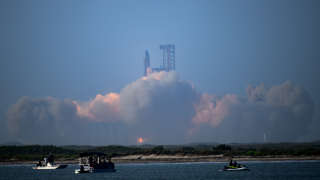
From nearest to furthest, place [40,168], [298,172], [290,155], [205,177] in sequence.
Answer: [205,177]
[298,172]
[40,168]
[290,155]

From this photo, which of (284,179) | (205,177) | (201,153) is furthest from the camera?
(201,153)

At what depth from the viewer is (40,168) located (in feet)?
520

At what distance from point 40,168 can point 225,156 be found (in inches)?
2613

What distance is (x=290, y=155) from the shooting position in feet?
610

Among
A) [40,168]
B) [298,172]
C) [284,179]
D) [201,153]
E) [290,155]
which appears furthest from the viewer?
[201,153]

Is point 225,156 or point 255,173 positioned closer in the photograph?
point 255,173

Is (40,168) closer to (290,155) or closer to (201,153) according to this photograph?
(201,153)

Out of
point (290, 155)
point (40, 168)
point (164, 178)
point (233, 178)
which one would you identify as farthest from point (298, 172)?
point (40, 168)

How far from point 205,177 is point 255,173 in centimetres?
1400

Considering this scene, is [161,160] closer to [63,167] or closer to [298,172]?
[63,167]

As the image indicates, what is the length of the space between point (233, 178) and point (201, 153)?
283ft

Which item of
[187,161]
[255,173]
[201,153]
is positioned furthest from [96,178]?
[201,153]

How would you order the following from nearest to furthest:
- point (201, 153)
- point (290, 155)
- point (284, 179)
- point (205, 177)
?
point (284, 179) → point (205, 177) → point (290, 155) → point (201, 153)

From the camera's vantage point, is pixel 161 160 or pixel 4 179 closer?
pixel 4 179
